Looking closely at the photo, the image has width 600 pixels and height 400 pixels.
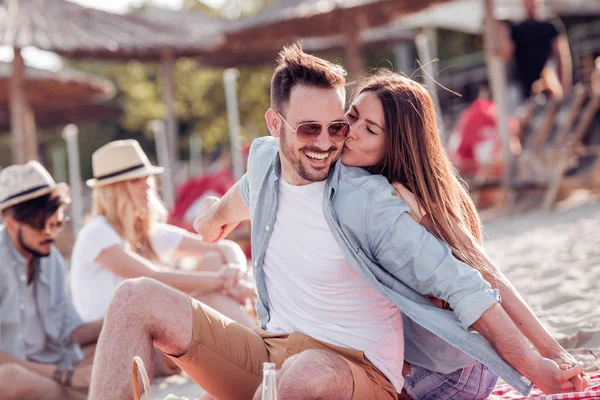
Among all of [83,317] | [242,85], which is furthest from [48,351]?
[242,85]

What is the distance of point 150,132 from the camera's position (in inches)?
900

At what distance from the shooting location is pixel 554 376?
268 cm

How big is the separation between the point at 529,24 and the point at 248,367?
8.73m

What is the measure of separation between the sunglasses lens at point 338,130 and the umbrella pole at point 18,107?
7307 mm

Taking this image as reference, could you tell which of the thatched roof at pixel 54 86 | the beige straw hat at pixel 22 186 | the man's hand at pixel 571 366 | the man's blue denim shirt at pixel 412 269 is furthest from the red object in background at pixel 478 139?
the man's hand at pixel 571 366

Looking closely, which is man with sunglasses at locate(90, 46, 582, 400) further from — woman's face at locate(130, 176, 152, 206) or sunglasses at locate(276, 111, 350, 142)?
woman's face at locate(130, 176, 152, 206)

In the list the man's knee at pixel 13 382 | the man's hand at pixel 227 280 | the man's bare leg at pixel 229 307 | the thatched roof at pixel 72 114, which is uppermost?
the thatched roof at pixel 72 114

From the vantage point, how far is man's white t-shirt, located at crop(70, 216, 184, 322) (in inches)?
177

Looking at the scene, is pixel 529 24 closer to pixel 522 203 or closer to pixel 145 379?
pixel 522 203

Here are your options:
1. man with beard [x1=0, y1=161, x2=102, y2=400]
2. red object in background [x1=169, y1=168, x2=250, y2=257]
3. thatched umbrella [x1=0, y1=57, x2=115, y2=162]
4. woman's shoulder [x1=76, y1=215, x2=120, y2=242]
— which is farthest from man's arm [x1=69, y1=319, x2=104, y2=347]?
thatched umbrella [x1=0, y1=57, x2=115, y2=162]

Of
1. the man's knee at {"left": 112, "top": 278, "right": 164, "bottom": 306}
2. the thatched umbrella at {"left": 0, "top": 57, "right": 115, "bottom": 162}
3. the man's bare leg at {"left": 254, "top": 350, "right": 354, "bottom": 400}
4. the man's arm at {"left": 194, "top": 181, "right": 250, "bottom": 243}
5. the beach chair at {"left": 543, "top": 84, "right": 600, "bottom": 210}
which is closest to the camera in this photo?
the man's bare leg at {"left": 254, "top": 350, "right": 354, "bottom": 400}

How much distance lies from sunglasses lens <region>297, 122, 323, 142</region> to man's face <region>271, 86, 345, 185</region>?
0.01 m

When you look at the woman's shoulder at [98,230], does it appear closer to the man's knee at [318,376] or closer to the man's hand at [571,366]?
the man's knee at [318,376]

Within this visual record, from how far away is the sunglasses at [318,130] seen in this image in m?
2.89
